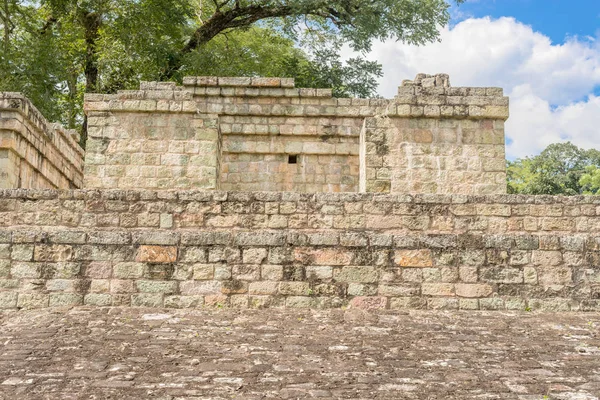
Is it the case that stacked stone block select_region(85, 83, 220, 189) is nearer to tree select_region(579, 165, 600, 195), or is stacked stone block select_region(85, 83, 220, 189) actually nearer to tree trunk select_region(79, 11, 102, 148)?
tree trunk select_region(79, 11, 102, 148)

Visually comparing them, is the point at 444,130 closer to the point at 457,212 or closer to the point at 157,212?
the point at 457,212

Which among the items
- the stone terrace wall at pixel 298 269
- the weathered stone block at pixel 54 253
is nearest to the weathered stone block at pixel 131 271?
the stone terrace wall at pixel 298 269

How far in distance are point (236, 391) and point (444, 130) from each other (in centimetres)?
791

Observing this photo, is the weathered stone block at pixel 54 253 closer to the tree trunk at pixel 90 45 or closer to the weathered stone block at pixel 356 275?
the weathered stone block at pixel 356 275

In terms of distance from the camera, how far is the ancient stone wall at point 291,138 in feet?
37.4

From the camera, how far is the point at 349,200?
710cm

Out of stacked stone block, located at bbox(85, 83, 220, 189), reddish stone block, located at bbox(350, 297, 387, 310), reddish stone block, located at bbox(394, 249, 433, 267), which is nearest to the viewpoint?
reddish stone block, located at bbox(350, 297, 387, 310)

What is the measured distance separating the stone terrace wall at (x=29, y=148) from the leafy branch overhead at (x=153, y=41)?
510 centimetres

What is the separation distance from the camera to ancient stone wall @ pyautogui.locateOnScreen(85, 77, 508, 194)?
11.4m

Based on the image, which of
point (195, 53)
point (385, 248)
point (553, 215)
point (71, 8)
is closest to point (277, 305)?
point (385, 248)

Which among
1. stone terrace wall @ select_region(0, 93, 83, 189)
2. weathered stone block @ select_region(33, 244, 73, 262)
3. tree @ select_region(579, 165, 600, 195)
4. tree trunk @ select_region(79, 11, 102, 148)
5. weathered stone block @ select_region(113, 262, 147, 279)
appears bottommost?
weathered stone block @ select_region(113, 262, 147, 279)

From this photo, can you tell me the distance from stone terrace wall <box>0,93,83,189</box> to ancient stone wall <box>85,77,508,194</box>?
2.79 feet

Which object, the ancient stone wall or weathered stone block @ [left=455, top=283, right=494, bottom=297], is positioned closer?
weathered stone block @ [left=455, top=283, right=494, bottom=297]

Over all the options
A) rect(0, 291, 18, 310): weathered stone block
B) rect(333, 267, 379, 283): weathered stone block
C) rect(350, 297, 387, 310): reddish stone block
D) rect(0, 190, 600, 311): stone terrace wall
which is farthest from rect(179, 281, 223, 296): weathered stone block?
rect(0, 291, 18, 310): weathered stone block
